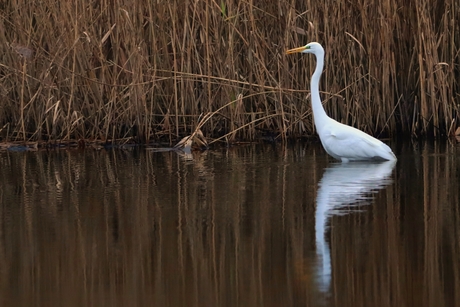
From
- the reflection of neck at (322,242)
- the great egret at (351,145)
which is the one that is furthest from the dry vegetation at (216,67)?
the reflection of neck at (322,242)

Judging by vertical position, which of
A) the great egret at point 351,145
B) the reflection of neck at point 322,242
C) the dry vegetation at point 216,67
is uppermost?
the dry vegetation at point 216,67

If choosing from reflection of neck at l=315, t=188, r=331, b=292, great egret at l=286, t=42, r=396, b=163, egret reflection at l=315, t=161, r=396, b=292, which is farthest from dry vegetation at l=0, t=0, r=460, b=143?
reflection of neck at l=315, t=188, r=331, b=292

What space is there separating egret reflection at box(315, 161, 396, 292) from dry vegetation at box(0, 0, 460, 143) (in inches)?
68.6

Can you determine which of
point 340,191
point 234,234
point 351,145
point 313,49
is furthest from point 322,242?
point 313,49

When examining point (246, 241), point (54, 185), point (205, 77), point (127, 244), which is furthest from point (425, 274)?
point (205, 77)

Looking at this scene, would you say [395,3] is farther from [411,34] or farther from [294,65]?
[294,65]

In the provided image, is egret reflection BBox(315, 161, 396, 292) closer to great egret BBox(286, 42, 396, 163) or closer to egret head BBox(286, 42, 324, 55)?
great egret BBox(286, 42, 396, 163)

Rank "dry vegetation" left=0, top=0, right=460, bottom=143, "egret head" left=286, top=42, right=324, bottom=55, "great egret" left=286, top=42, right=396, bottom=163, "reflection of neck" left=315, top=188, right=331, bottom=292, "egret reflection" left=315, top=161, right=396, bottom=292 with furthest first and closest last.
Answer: "dry vegetation" left=0, top=0, right=460, bottom=143, "egret head" left=286, top=42, right=324, bottom=55, "great egret" left=286, top=42, right=396, bottom=163, "egret reflection" left=315, top=161, right=396, bottom=292, "reflection of neck" left=315, top=188, right=331, bottom=292

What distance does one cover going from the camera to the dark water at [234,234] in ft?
12.2

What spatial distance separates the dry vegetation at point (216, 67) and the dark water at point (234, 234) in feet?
5.10

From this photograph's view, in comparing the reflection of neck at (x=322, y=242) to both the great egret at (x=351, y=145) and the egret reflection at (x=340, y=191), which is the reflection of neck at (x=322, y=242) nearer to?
the egret reflection at (x=340, y=191)

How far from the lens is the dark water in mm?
3715

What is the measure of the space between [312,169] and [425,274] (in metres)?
3.65

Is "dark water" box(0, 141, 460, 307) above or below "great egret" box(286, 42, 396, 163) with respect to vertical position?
below
